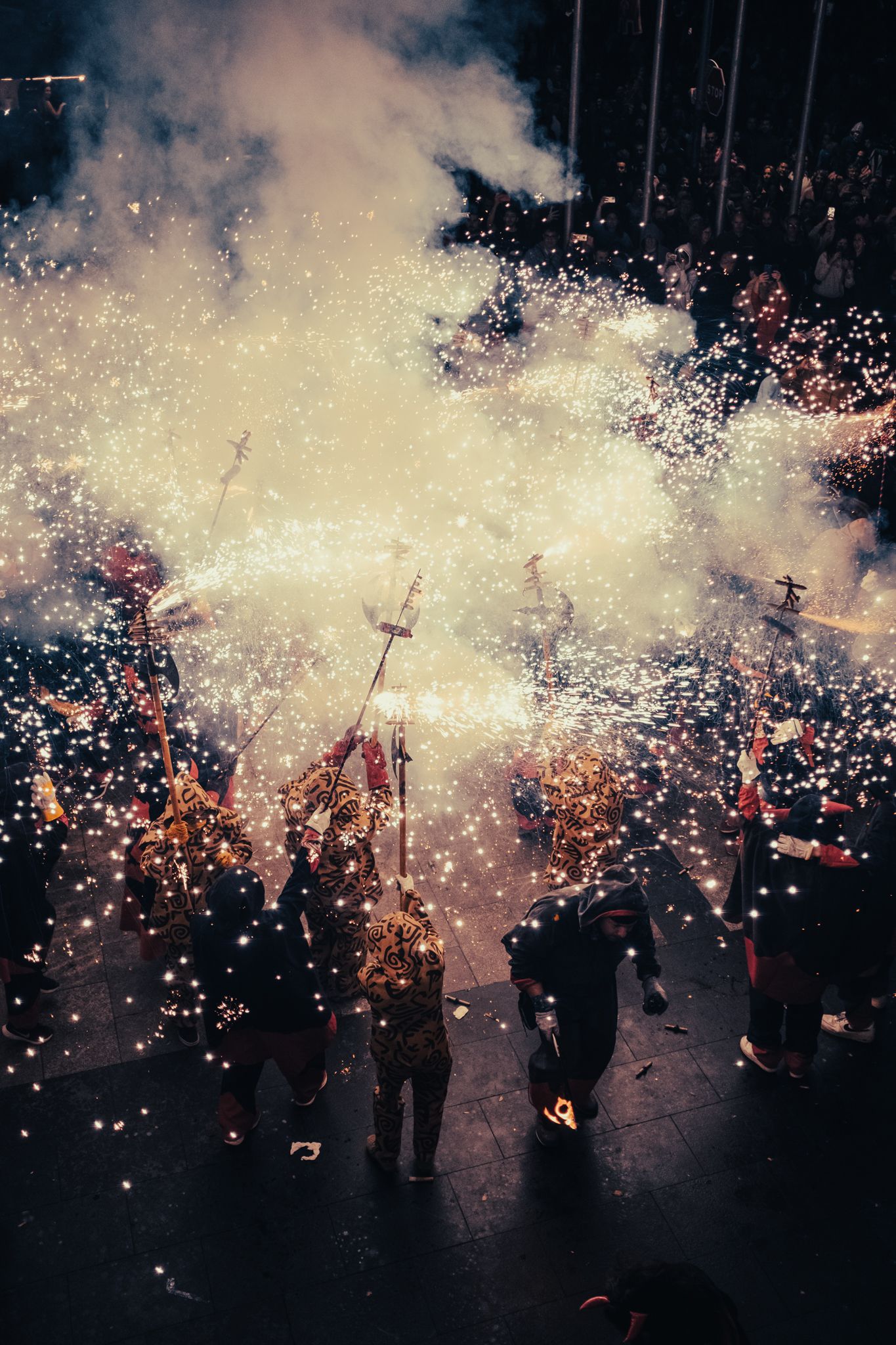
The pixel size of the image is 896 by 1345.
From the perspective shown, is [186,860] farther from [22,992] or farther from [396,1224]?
[396,1224]

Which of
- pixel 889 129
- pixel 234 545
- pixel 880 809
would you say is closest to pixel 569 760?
pixel 880 809

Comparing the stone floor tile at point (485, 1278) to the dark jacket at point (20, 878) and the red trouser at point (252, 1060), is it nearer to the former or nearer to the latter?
the red trouser at point (252, 1060)

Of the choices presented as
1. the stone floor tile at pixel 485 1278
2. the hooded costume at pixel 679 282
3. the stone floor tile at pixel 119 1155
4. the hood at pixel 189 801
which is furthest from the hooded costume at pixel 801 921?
the hooded costume at pixel 679 282

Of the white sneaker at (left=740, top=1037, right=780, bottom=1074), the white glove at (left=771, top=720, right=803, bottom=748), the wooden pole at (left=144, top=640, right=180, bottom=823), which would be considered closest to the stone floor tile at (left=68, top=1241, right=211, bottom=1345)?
the wooden pole at (left=144, top=640, right=180, bottom=823)

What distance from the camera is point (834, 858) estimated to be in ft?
16.3

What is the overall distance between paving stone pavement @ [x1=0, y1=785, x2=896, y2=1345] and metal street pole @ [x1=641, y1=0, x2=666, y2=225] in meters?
9.57

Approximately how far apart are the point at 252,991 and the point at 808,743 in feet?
12.9

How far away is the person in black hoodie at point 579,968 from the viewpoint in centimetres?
447

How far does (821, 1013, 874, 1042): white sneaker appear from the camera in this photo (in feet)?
18.2

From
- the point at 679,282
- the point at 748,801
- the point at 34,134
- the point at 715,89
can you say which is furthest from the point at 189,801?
the point at 715,89

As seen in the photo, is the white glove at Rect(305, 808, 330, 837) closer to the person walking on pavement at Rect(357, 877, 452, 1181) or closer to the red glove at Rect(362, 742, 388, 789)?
the person walking on pavement at Rect(357, 877, 452, 1181)

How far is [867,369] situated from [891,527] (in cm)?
213

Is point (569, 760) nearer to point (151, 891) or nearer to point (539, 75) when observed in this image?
point (151, 891)

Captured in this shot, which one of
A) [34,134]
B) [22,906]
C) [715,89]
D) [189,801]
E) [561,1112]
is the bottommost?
[561,1112]
